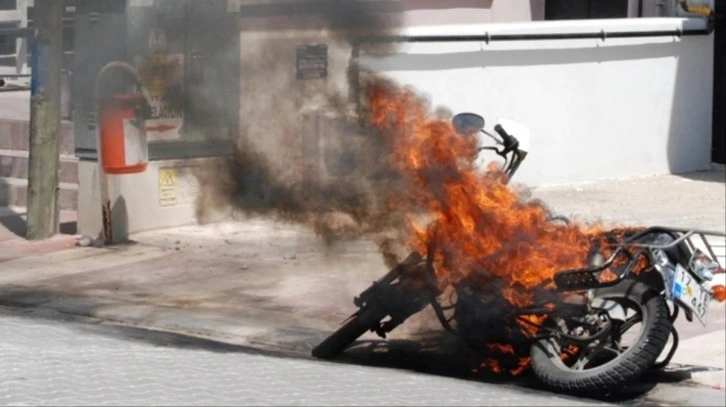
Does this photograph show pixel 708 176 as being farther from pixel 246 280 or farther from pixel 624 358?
pixel 624 358

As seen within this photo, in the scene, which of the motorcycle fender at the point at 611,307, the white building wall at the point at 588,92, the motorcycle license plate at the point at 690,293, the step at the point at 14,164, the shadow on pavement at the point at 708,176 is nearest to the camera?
the motorcycle license plate at the point at 690,293

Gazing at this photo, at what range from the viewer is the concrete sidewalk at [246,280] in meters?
8.59

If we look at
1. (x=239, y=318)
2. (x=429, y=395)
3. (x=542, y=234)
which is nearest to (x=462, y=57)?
(x=239, y=318)

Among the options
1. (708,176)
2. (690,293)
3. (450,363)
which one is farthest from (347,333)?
(708,176)

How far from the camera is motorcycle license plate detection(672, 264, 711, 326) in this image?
7.25 meters

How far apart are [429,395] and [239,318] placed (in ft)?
7.70

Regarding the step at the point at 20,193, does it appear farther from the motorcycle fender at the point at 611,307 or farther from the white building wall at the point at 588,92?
the motorcycle fender at the point at 611,307

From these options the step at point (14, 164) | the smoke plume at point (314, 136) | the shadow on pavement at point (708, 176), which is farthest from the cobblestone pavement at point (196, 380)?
the shadow on pavement at point (708, 176)

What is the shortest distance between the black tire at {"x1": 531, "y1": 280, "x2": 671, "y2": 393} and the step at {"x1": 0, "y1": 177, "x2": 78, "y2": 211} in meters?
6.95

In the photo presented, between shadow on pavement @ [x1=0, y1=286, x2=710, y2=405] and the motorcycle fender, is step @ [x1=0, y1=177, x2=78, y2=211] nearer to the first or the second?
shadow on pavement @ [x1=0, y1=286, x2=710, y2=405]

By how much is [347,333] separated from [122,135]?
157 inches

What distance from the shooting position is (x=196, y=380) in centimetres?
742

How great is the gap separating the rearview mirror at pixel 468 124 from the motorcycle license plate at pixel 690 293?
56.1 inches

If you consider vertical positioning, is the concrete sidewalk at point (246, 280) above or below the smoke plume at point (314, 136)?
below
